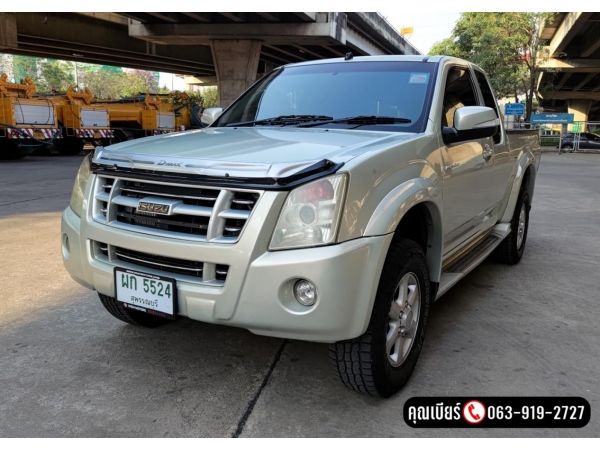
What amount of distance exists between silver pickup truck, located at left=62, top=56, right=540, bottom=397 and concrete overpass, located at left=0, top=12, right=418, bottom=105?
20.7 m

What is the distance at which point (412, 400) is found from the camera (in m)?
2.77

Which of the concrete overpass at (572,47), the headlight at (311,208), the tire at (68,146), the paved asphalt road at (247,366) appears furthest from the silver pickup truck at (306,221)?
the concrete overpass at (572,47)

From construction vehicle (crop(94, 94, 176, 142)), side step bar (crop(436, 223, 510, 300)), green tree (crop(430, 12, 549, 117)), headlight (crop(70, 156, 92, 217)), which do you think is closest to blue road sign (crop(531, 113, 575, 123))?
green tree (crop(430, 12, 549, 117))

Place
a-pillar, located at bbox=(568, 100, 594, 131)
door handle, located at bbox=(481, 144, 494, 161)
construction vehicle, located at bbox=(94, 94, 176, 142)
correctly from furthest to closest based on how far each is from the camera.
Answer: a-pillar, located at bbox=(568, 100, 594, 131), construction vehicle, located at bbox=(94, 94, 176, 142), door handle, located at bbox=(481, 144, 494, 161)

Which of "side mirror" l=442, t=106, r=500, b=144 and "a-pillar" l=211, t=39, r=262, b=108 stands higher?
"a-pillar" l=211, t=39, r=262, b=108

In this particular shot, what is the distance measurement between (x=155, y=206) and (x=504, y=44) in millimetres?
30329

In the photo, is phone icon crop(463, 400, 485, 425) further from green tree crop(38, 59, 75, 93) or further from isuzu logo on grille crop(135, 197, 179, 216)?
green tree crop(38, 59, 75, 93)

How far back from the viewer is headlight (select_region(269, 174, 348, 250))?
2375mm

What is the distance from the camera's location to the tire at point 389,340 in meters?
2.56

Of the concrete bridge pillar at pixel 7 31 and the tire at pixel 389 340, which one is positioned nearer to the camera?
the tire at pixel 389 340

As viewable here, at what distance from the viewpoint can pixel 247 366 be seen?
3.11m

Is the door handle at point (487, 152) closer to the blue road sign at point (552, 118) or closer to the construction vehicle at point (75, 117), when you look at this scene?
the construction vehicle at point (75, 117)

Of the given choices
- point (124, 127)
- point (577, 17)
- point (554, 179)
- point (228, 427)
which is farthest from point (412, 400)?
point (577, 17)

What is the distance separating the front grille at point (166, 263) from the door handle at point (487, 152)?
7.72 ft
